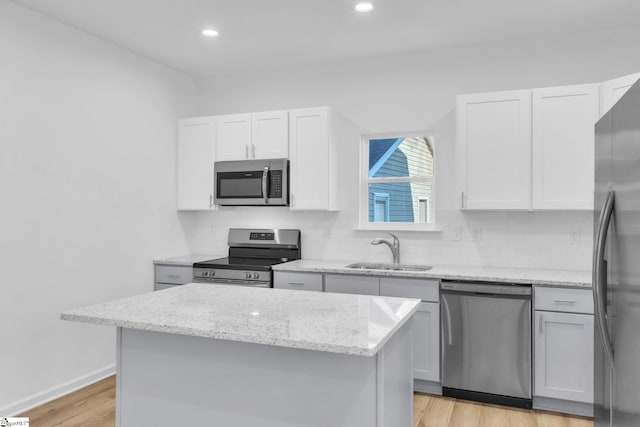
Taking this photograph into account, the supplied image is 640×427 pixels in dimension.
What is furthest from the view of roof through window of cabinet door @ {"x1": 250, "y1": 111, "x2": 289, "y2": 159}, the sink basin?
cabinet door @ {"x1": 250, "y1": 111, "x2": 289, "y2": 159}

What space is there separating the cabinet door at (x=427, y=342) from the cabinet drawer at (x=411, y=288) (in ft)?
0.22

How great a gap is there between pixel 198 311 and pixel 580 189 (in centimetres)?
279

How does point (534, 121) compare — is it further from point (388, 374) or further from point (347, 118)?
point (388, 374)

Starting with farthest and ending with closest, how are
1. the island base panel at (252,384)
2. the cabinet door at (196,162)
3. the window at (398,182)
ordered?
the cabinet door at (196,162) → the window at (398,182) → the island base panel at (252,384)

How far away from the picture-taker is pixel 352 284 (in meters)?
3.64

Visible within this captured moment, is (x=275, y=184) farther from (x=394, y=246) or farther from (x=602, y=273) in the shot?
(x=602, y=273)

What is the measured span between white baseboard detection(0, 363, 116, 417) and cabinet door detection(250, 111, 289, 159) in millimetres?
2233

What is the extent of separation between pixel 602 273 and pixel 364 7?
2.33 metres

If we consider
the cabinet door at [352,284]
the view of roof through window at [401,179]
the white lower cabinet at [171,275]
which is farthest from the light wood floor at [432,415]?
the view of roof through window at [401,179]

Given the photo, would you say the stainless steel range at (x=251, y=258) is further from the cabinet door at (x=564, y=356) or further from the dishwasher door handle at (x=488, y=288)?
the cabinet door at (x=564, y=356)

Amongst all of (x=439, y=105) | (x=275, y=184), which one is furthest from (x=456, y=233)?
(x=275, y=184)

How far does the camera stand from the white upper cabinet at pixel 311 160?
159 inches

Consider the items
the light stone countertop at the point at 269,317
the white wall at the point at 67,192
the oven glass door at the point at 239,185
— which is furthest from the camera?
the oven glass door at the point at 239,185

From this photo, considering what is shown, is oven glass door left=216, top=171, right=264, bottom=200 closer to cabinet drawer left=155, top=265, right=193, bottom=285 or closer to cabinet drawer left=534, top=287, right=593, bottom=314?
cabinet drawer left=155, top=265, right=193, bottom=285
